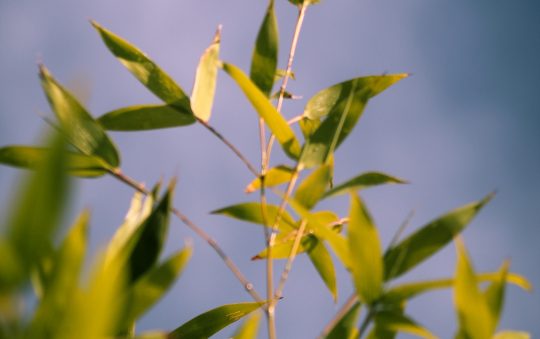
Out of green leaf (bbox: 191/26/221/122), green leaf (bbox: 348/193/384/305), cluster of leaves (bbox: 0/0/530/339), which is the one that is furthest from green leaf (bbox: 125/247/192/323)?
green leaf (bbox: 191/26/221/122)

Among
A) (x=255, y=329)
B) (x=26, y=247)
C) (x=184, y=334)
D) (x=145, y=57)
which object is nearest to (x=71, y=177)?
(x=26, y=247)

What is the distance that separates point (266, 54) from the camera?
3.73ft

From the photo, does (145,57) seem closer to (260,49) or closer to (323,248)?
(260,49)

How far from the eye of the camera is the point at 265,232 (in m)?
0.95

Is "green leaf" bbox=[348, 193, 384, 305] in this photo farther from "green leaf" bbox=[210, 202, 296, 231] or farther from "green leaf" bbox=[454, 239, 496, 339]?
"green leaf" bbox=[210, 202, 296, 231]

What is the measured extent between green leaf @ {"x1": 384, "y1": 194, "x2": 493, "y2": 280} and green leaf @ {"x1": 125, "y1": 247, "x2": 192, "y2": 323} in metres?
0.31

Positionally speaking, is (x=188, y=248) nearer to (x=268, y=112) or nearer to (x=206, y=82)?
(x=268, y=112)

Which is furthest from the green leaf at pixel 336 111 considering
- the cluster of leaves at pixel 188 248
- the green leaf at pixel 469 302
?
the green leaf at pixel 469 302

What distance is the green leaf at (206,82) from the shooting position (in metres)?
1.14

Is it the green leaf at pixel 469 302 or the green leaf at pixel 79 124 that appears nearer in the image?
the green leaf at pixel 469 302

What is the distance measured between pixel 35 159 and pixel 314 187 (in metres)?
0.46

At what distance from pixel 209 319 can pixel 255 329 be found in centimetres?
31

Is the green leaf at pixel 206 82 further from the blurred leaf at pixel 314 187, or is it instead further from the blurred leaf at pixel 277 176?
the blurred leaf at pixel 314 187

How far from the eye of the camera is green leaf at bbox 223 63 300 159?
959 mm
